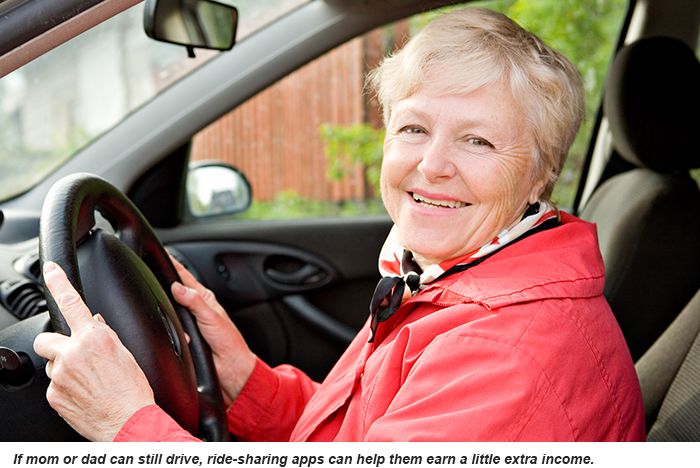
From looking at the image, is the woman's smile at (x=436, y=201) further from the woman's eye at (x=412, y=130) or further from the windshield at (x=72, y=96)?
the windshield at (x=72, y=96)

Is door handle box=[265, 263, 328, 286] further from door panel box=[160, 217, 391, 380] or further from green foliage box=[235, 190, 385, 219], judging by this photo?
green foliage box=[235, 190, 385, 219]

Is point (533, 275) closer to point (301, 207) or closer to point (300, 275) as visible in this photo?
point (300, 275)

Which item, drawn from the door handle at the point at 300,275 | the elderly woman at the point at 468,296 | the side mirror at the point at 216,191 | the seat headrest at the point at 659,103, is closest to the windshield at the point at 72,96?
the side mirror at the point at 216,191

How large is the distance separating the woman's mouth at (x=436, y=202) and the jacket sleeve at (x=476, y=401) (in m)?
0.28

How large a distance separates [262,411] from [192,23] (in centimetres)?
92

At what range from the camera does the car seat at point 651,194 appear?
7.25 ft

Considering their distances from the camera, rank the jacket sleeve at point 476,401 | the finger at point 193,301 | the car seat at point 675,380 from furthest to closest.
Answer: the finger at point 193,301 < the car seat at point 675,380 < the jacket sleeve at point 476,401

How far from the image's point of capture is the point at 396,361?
1.45 m

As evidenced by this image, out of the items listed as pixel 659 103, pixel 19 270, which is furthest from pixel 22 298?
pixel 659 103

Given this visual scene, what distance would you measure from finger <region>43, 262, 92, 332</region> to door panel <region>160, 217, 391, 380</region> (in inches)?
59.0

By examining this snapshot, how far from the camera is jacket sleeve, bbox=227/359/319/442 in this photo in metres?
1.92

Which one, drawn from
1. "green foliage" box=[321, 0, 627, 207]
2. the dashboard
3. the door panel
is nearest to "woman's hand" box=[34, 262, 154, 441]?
the dashboard
